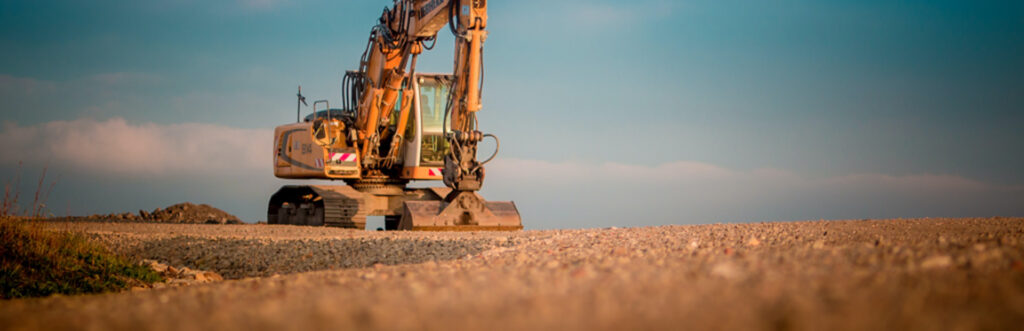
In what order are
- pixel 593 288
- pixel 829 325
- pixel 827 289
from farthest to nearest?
1. pixel 593 288
2. pixel 827 289
3. pixel 829 325

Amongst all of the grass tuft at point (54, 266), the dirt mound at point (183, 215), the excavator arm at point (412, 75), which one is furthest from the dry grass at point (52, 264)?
the dirt mound at point (183, 215)

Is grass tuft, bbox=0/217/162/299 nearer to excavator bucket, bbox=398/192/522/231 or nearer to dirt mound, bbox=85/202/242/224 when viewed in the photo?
excavator bucket, bbox=398/192/522/231

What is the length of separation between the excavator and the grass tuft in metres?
5.11

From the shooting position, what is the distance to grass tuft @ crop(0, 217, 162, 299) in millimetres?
6371

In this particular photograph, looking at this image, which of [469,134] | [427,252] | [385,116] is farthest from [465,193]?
[427,252]

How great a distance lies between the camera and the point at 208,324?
2295 millimetres

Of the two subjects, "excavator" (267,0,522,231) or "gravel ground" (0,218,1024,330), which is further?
"excavator" (267,0,522,231)

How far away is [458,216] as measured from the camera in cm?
1205

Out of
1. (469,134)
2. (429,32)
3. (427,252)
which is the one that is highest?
(429,32)

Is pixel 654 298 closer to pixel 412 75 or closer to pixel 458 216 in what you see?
pixel 458 216

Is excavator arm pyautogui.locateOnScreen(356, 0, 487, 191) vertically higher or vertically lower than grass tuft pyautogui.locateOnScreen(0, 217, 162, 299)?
higher

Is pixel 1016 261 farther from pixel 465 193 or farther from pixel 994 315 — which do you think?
pixel 465 193

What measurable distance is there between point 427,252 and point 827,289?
520 cm

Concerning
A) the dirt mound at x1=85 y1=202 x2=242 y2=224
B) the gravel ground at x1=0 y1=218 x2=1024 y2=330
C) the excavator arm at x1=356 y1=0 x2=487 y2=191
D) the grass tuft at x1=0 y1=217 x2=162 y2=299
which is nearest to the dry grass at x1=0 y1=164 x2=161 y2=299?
the grass tuft at x1=0 y1=217 x2=162 y2=299
